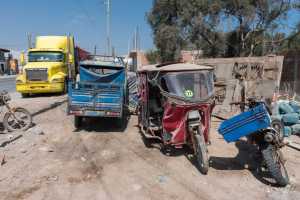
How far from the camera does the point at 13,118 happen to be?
8.61 m

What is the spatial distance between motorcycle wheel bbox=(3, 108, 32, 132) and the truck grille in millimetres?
6912

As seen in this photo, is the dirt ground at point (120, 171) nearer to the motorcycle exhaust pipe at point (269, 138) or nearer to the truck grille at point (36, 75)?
the motorcycle exhaust pipe at point (269, 138)

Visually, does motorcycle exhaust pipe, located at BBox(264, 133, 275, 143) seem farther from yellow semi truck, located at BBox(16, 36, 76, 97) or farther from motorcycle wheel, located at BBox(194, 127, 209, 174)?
yellow semi truck, located at BBox(16, 36, 76, 97)

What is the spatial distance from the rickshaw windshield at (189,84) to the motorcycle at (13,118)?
4.74 meters

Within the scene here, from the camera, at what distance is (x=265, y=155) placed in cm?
512

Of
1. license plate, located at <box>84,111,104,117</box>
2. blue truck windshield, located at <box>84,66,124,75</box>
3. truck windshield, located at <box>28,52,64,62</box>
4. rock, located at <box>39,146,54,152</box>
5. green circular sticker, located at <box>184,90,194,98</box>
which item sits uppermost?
truck windshield, located at <box>28,52,64,62</box>

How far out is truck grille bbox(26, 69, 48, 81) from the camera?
1532cm

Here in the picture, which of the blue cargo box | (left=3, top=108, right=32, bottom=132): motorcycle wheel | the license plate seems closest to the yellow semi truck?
(left=3, top=108, right=32, bottom=132): motorcycle wheel

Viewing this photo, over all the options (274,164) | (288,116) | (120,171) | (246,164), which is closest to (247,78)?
(288,116)

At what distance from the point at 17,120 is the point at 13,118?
0.43 feet

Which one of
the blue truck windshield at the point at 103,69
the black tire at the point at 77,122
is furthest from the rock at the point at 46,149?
the blue truck windshield at the point at 103,69

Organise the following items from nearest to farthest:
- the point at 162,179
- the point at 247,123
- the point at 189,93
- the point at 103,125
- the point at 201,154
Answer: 1. the point at 247,123
2. the point at 162,179
3. the point at 201,154
4. the point at 189,93
5. the point at 103,125

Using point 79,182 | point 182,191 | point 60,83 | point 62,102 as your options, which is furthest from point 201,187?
point 60,83

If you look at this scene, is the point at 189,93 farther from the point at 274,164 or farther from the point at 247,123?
the point at 274,164
